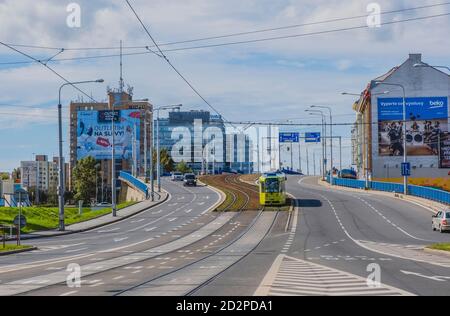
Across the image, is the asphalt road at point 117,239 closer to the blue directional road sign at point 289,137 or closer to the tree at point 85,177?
the blue directional road sign at point 289,137

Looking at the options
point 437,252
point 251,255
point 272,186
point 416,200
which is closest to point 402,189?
point 416,200

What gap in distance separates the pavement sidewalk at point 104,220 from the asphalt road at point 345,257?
15413mm

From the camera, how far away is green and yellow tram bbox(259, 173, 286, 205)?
2581 inches

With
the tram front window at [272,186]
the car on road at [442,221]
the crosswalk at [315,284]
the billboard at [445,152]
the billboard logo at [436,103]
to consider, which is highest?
the billboard logo at [436,103]

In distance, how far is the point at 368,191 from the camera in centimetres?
8612

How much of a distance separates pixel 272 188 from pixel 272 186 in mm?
316

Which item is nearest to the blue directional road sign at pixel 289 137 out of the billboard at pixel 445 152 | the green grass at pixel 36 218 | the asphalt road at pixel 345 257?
the billboard at pixel 445 152

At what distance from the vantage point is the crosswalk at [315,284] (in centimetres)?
1577

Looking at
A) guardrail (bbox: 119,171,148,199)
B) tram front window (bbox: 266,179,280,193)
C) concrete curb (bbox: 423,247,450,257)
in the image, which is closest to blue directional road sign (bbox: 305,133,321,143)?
guardrail (bbox: 119,171,148,199)

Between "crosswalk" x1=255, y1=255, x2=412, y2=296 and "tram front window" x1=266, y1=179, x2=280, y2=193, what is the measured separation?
138 feet

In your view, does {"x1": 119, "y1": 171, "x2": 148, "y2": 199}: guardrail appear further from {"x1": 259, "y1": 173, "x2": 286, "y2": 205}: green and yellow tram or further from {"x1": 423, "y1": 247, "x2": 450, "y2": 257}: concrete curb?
{"x1": 423, "y1": 247, "x2": 450, "y2": 257}: concrete curb

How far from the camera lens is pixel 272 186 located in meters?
66.2

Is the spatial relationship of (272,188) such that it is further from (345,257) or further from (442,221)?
(345,257)
